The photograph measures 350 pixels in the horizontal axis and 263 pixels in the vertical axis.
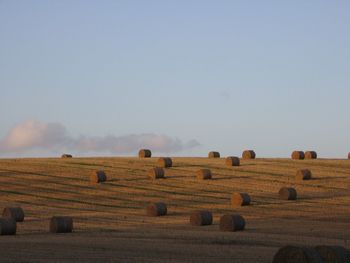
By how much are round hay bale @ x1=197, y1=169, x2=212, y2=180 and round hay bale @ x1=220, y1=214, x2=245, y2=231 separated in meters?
18.5

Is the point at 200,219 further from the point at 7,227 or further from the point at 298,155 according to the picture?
the point at 298,155

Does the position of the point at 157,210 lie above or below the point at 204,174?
below

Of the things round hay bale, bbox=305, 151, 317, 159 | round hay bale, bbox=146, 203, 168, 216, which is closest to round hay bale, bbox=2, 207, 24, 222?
round hay bale, bbox=146, 203, 168, 216

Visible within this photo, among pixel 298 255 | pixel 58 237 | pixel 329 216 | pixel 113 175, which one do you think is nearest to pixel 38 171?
pixel 113 175

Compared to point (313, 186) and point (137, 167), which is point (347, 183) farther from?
point (137, 167)

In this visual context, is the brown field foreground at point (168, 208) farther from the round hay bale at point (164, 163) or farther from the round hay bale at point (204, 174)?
the round hay bale at point (164, 163)

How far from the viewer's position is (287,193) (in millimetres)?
43750

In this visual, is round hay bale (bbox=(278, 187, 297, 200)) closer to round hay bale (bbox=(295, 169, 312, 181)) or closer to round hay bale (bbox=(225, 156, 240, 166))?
round hay bale (bbox=(295, 169, 312, 181))

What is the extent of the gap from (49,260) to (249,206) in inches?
845

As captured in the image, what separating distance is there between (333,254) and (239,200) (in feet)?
76.0

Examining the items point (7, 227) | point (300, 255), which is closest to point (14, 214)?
point (7, 227)

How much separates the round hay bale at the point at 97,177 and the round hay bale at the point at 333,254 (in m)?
31.4

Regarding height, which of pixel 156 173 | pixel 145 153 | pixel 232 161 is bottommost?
pixel 156 173

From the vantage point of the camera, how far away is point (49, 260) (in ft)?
70.3
